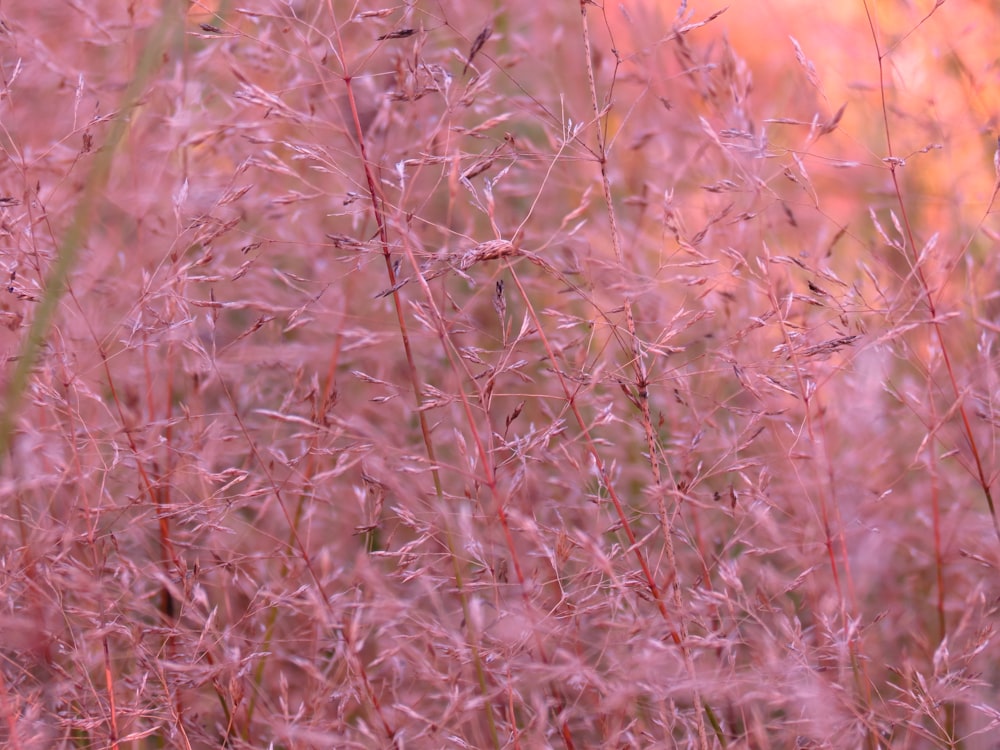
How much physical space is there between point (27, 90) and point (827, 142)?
2.12 metres

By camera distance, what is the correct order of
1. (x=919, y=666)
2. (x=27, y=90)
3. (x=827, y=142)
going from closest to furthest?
(x=919, y=666), (x=27, y=90), (x=827, y=142)

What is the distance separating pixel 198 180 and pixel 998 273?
69.3 inches

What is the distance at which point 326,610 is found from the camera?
117cm

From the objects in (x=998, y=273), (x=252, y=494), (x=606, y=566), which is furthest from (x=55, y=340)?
(x=998, y=273)

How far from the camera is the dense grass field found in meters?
1.16

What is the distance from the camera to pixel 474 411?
1964 mm

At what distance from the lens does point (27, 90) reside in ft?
6.55

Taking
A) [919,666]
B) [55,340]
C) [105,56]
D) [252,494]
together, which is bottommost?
[919,666]

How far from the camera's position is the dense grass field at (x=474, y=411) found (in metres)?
1.16

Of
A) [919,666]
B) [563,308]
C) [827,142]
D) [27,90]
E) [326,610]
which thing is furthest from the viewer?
[827,142]

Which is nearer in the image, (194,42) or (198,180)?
(198,180)

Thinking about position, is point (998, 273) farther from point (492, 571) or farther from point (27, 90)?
point (27, 90)

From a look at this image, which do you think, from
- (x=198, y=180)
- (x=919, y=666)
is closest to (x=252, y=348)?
(x=198, y=180)

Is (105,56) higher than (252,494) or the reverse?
higher
